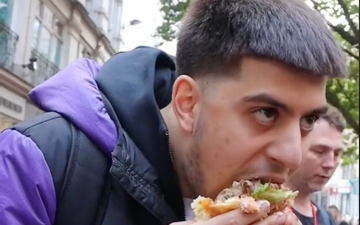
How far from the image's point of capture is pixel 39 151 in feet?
3.76

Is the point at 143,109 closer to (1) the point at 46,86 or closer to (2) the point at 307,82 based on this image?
(1) the point at 46,86

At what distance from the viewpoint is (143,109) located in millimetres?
1318

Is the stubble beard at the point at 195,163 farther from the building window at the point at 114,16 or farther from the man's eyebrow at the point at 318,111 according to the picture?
the building window at the point at 114,16

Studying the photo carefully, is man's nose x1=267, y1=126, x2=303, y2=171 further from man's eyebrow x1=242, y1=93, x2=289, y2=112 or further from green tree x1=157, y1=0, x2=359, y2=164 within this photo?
green tree x1=157, y1=0, x2=359, y2=164

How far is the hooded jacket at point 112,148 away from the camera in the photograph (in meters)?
1.11

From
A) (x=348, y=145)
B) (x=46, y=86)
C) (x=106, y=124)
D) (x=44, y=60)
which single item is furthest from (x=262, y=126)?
(x=348, y=145)

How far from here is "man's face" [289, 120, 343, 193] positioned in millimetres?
2315

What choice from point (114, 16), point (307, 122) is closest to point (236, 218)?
point (307, 122)

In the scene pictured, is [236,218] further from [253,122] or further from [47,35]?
[47,35]

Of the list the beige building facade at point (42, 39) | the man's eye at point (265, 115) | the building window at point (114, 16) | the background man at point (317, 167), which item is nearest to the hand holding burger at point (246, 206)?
the man's eye at point (265, 115)

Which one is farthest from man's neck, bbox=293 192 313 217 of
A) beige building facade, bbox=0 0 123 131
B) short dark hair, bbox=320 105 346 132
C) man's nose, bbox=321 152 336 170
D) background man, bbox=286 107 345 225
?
beige building facade, bbox=0 0 123 131

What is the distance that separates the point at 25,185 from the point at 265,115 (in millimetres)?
460

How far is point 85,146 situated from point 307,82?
1.46ft

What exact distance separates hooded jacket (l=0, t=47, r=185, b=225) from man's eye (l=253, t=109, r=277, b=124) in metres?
0.23
